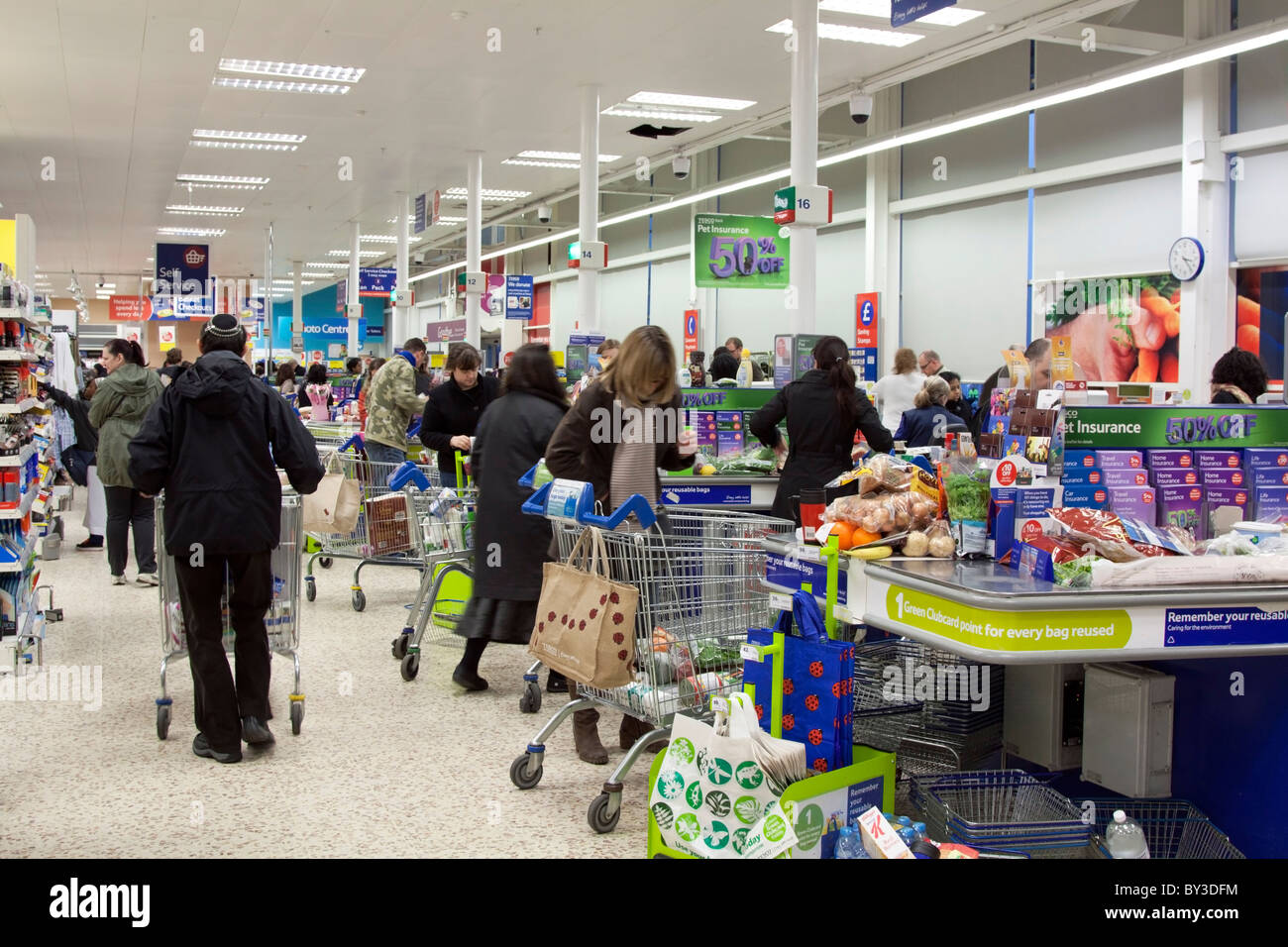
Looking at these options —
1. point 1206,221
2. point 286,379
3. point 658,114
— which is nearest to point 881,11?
point 1206,221

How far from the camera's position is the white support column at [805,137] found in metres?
8.80

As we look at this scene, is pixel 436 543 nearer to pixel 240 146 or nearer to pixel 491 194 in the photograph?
pixel 240 146

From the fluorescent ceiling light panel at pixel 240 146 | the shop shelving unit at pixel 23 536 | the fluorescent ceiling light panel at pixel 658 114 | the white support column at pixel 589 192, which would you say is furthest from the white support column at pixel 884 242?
the shop shelving unit at pixel 23 536

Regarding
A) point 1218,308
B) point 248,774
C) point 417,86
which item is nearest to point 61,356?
point 417,86

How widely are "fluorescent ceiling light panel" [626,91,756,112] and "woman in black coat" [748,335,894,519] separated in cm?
827

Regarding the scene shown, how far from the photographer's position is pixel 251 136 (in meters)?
15.9

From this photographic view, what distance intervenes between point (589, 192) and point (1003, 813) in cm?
1098

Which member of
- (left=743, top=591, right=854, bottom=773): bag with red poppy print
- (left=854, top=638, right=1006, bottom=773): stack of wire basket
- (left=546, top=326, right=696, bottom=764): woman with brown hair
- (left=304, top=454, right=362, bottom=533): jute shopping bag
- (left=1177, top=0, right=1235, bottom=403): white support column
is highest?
(left=1177, top=0, right=1235, bottom=403): white support column

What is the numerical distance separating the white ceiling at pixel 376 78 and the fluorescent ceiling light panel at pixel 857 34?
166mm

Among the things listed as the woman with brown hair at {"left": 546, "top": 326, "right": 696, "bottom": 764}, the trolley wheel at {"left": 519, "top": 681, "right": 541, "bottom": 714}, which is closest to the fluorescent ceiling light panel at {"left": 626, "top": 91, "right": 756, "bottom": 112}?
the woman with brown hair at {"left": 546, "top": 326, "right": 696, "bottom": 764}

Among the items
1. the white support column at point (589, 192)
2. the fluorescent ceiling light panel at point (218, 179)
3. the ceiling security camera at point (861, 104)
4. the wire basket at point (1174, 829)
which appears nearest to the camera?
the wire basket at point (1174, 829)

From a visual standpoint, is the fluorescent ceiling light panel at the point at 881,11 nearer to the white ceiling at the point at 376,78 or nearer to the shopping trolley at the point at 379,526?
the white ceiling at the point at 376,78

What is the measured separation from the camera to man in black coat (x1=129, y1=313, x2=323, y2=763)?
4.36 m

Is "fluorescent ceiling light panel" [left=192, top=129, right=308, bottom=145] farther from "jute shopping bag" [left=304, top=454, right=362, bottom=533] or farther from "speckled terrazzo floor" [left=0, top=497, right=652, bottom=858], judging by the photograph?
"speckled terrazzo floor" [left=0, top=497, right=652, bottom=858]
